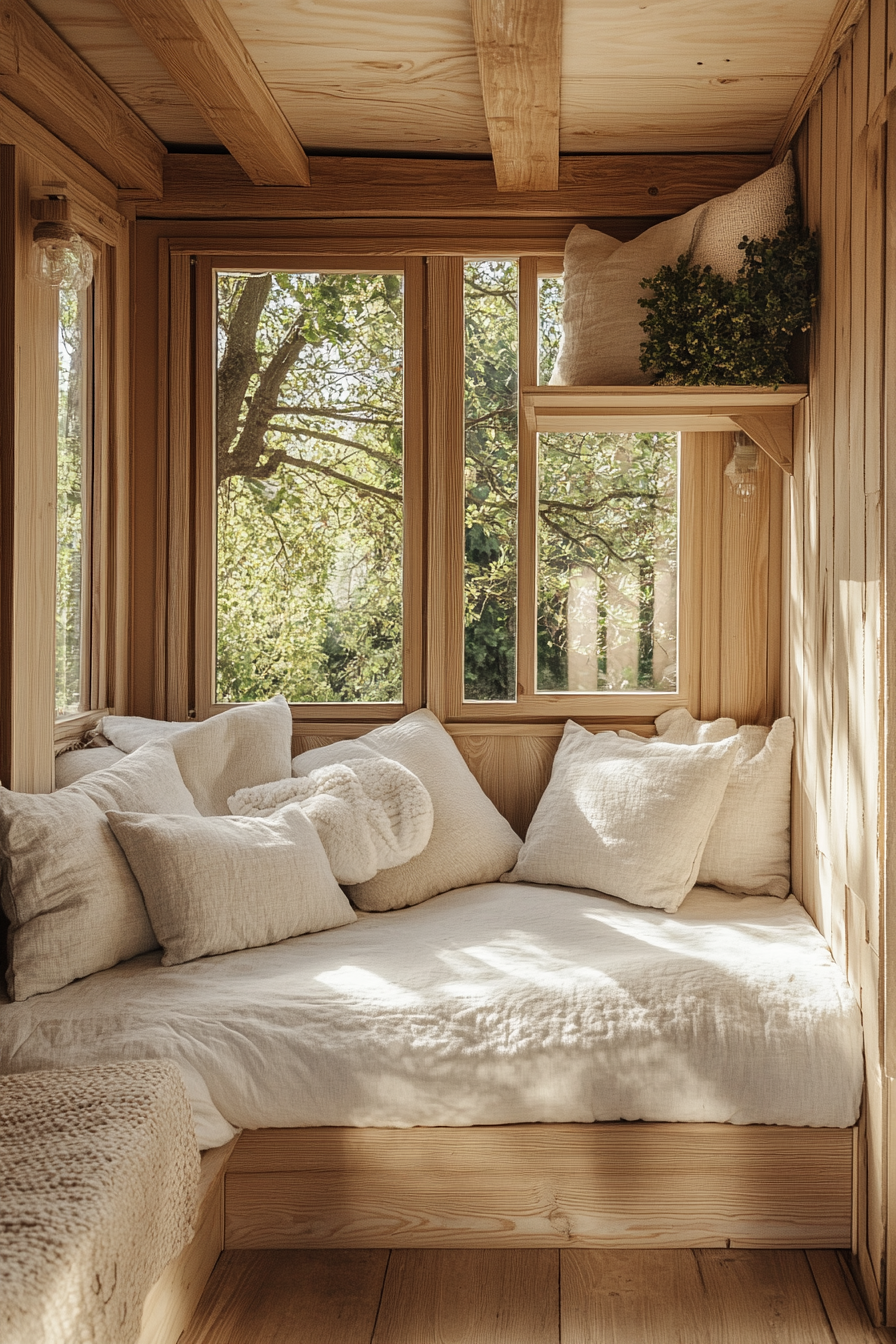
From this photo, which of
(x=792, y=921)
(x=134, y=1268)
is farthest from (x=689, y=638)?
(x=134, y=1268)

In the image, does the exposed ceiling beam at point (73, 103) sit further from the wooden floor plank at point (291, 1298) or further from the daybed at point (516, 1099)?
the wooden floor plank at point (291, 1298)

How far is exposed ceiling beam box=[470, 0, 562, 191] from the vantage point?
1983 millimetres

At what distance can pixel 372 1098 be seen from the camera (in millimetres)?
1915

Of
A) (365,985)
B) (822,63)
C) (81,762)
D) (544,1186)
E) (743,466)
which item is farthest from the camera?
(743,466)

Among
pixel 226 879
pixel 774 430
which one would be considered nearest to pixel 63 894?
pixel 226 879

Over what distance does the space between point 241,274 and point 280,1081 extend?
84.7 inches

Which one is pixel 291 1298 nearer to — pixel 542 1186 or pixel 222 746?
pixel 542 1186

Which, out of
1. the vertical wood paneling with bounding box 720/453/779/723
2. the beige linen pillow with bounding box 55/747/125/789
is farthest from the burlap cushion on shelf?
the beige linen pillow with bounding box 55/747/125/789

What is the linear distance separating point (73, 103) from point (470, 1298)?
2567 millimetres

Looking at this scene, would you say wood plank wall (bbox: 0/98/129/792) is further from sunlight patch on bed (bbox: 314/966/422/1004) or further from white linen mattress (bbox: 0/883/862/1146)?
sunlight patch on bed (bbox: 314/966/422/1004)

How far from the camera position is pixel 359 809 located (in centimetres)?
253

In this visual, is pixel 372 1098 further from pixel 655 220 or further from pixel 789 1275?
pixel 655 220

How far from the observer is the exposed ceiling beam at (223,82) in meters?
2.01

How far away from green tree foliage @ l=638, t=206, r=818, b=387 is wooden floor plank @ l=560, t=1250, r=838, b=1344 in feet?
6.03
